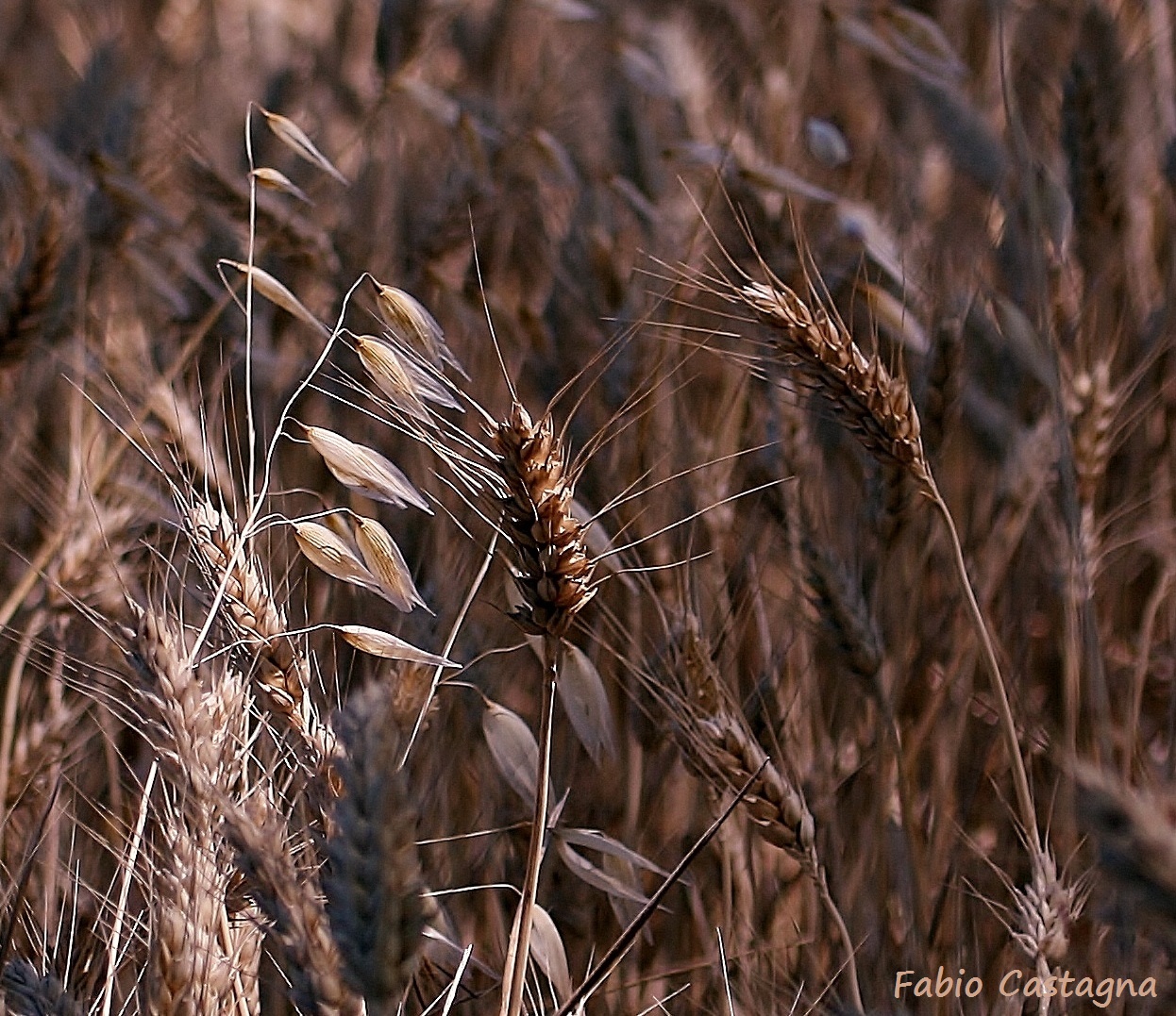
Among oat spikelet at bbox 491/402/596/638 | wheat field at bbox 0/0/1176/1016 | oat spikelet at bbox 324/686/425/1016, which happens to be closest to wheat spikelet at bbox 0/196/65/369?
wheat field at bbox 0/0/1176/1016

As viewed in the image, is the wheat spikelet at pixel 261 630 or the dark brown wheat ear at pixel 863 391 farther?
the dark brown wheat ear at pixel 863 391

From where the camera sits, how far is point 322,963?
1.47 ft

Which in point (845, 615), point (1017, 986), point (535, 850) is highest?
point (535, 850)

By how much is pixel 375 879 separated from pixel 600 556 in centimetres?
19

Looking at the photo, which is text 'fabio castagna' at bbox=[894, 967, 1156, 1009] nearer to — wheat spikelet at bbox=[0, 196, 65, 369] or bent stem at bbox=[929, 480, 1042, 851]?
bent stem at bbox=[929, 480, 1042, 851]

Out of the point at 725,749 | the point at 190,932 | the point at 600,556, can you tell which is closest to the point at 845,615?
the point at 725,749

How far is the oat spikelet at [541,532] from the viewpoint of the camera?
1.72ft

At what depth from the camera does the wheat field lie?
0.55 m

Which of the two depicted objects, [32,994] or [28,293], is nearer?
[32,994]

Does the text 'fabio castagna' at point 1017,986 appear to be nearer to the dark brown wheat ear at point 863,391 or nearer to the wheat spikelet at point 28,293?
the dark brown wheat ear at point 863,391

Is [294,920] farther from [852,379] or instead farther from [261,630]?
[852,379]

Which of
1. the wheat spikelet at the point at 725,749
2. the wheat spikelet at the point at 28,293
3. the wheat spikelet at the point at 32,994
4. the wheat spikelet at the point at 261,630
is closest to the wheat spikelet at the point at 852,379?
the wheat spikelet at the point at 725,749

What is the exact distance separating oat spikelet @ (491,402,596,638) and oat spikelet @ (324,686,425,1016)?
0.12 meters

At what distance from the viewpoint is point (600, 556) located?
559 mm
